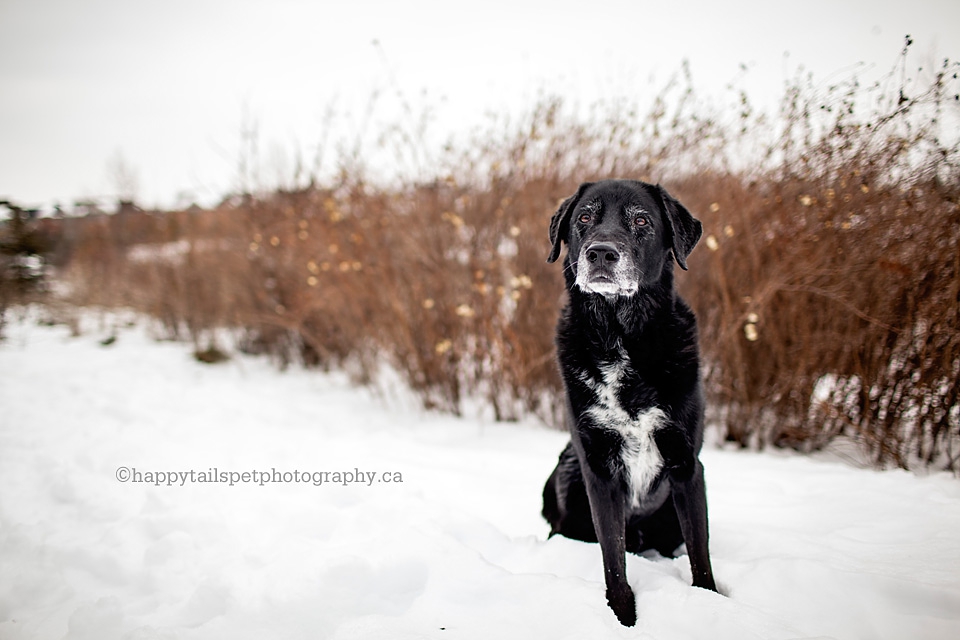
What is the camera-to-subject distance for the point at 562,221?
216cm

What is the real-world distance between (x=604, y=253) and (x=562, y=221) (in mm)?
466

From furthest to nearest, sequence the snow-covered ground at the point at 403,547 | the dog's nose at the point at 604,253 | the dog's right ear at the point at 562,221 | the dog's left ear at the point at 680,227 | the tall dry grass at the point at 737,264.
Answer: the tall dry grass at the point at 737,264 → the dog's right ear at the point at 562,221 → the dog's left ear at the point at 680,227 → the dog's nose at the point at 604,253 → the snow-covered ground at the point at 403,547

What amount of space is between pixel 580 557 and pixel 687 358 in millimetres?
1023

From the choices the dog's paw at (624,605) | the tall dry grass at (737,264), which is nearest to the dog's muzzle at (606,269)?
the dog's paw at (624,605)

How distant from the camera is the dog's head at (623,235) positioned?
176 centimetres

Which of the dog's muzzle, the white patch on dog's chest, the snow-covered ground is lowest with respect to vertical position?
the snow-covered ground

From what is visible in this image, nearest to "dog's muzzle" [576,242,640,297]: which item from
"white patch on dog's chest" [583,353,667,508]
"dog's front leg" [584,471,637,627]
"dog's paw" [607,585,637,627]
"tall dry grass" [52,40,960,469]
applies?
"white patch on dog's chest" [583,353,667,508]

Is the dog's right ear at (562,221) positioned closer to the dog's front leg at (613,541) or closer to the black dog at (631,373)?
the black dog at (631,373)

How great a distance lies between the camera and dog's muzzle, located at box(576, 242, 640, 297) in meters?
1.75

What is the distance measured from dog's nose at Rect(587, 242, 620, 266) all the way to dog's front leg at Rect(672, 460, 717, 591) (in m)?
0.84

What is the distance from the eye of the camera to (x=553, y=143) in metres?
4.30

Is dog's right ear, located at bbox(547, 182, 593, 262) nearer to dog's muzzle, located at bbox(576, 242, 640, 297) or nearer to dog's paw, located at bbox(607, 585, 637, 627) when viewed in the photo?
dog's muzzle, located at bbox(576, 242, 640, 297)

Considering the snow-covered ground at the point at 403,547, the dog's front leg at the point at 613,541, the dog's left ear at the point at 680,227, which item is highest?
the dog's left ear at the point at 680,227

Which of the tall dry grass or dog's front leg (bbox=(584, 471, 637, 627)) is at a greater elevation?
the tall dry grass
